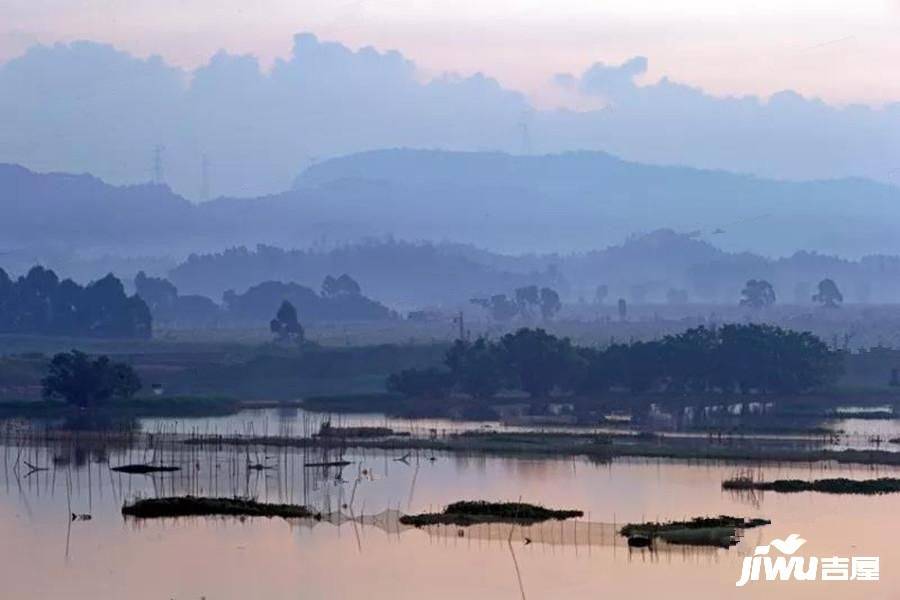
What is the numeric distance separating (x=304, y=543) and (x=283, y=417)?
82.1 feet

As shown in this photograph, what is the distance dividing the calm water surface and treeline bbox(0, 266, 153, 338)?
156ft

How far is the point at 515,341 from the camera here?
2451 inches

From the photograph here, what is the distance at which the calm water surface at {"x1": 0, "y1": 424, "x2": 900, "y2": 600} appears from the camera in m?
27.7

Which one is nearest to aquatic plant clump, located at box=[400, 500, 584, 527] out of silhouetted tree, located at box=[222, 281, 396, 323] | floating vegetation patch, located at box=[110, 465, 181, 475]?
floating vegetation patch, located at box=[110, 465, 181, 475]

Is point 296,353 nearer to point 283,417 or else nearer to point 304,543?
point 283,417

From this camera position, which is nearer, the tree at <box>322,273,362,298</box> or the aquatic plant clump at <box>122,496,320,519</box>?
the aquatic plant clump at <box>122,496,320,519</box>

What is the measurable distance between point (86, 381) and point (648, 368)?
1905 centimetres

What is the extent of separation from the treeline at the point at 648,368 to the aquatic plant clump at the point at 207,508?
2732 centimetres

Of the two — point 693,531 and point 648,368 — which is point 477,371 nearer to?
point 648,368

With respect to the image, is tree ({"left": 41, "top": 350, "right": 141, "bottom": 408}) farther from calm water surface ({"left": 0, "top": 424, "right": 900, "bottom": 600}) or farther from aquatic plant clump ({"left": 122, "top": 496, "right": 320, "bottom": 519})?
aquatic plant clump ({"left": 122, "top": 496, "right": 320, "bottom": 519})

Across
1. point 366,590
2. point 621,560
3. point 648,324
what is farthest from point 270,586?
point 648,324

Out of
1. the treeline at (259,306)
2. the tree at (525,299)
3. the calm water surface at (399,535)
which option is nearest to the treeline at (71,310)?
the treeline at (259,306)

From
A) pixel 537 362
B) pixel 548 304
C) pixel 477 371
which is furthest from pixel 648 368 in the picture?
pixel 548 304

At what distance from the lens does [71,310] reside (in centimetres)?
9381
